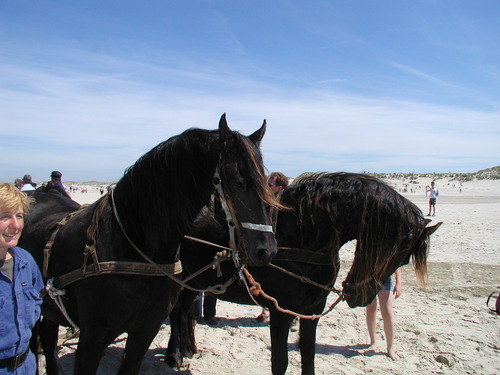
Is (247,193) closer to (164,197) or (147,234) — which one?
(164,197)

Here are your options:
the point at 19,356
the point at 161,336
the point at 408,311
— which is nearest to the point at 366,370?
the point at 408,311

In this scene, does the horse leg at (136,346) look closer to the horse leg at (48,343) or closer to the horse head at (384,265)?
the horse leg at (48,343)

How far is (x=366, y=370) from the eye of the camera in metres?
3.96

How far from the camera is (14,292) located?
179 centimetres

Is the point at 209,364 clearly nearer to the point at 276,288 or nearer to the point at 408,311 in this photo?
the point at 276,288

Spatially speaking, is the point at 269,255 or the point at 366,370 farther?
the point at 366,370

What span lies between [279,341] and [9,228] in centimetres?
219

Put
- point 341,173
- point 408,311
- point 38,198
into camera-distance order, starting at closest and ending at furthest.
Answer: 1. point 341,173
2. point 38,198
3. point 408,311

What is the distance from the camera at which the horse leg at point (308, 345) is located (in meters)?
3.17

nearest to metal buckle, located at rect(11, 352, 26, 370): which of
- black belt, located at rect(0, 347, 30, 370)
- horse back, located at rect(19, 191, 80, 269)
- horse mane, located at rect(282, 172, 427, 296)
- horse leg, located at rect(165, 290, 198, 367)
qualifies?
black belt, located at rect(0, 347, 30, 370)

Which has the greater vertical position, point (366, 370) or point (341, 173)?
point (341, 173)

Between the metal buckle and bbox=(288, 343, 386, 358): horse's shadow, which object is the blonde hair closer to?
the metal buckle

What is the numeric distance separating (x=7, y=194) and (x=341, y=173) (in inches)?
101

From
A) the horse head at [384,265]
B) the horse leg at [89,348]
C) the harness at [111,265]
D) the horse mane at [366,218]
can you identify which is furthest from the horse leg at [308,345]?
the horse leg at [89,348]
